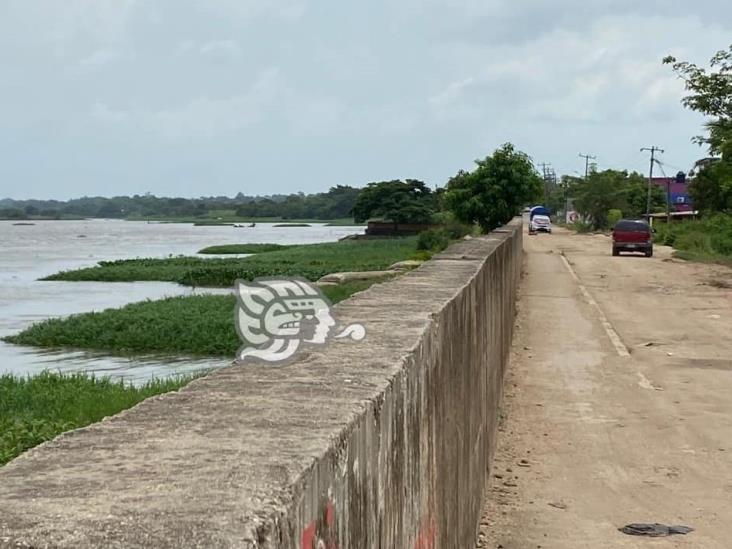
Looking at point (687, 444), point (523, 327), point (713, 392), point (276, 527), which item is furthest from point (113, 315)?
point (276, 527)

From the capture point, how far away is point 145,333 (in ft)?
91.9

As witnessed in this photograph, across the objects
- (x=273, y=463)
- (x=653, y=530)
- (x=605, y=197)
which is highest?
(x=605, y=197)

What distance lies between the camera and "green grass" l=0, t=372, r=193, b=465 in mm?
10812

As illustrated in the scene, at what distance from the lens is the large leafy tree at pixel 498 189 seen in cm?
5375

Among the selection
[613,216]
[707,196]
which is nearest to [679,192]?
[613,216]

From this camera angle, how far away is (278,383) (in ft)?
10.2

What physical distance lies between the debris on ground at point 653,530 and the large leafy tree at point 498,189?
152 feet

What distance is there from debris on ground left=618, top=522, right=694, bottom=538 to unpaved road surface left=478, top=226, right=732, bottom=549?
2.9 inches

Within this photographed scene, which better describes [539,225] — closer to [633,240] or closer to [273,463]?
[633,240]

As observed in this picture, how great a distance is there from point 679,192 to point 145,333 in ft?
272

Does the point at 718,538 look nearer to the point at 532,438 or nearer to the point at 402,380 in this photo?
the point at 532,438

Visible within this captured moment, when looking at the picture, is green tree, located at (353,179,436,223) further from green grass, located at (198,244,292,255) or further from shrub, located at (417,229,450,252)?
shrub, located at (417,229,450,252)

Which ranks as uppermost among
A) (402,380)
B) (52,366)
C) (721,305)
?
(402,380)

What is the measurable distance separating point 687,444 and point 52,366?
17.2m
